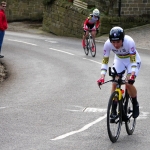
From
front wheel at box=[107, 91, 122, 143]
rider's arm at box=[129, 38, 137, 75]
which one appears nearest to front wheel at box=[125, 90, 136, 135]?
front wheel at box=[107, 91, 122, 143]

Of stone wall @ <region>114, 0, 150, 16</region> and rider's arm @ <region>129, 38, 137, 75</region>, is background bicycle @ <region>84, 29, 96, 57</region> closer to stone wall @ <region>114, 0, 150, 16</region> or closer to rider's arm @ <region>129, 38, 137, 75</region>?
stone wall @ <region>114, 0, 150, 16</region>

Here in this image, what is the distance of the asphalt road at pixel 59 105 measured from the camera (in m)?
9.06

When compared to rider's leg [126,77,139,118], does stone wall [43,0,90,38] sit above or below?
below

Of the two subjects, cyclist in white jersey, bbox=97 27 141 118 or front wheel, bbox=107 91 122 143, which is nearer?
front wheel, bbox=107 91 122 143

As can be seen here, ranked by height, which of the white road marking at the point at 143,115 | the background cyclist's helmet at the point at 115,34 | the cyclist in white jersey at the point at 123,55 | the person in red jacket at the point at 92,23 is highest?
the background cyclist's helmet at the point at 115,34

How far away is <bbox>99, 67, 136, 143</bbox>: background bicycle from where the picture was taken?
29.1 ft

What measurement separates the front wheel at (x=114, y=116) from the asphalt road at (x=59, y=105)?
139 millimetres

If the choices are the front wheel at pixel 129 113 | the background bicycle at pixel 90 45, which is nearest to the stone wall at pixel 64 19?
the background bicycle at pixel 90 45

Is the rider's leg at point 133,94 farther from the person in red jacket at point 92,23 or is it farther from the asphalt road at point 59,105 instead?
the person in red jacket at point 92,23

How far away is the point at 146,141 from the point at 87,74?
8.50m

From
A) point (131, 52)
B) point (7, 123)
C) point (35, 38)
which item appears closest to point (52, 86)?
point (7, 123)

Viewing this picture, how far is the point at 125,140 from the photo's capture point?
9.23 m

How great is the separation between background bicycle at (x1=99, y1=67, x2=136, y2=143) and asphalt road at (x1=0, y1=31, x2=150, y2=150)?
0.17 metres

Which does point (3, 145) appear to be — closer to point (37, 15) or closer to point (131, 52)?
point (131, 52)
